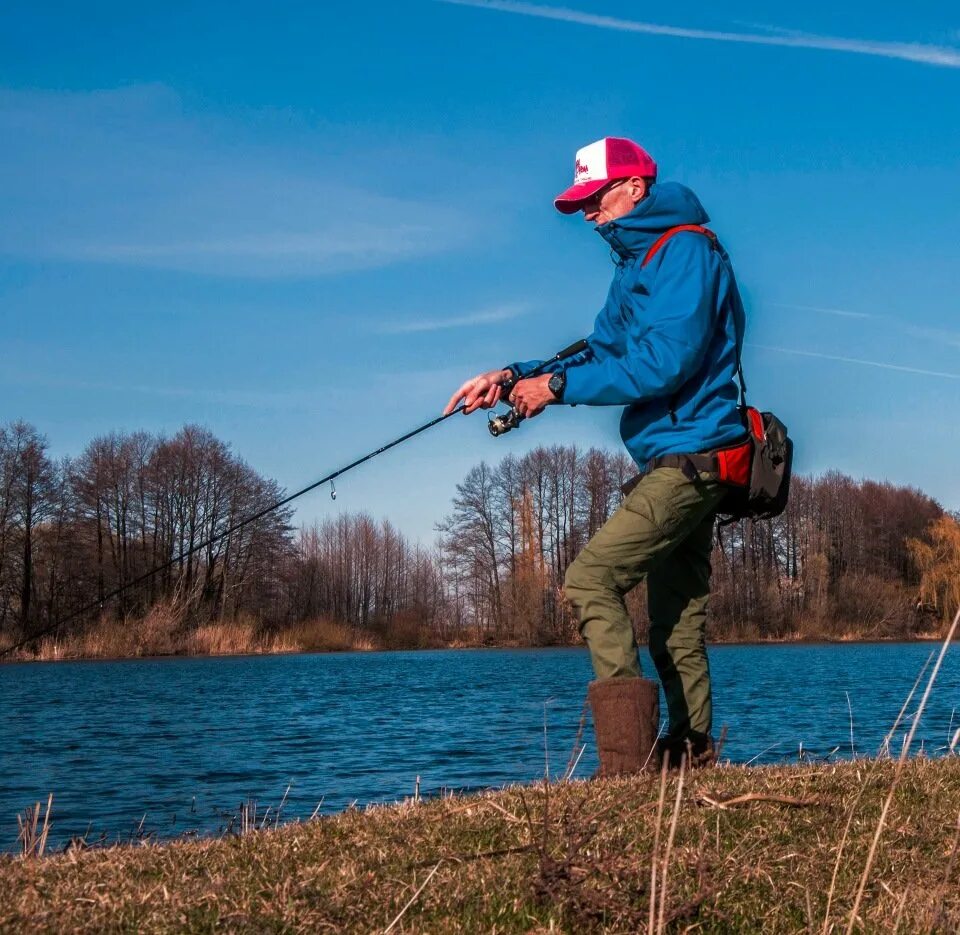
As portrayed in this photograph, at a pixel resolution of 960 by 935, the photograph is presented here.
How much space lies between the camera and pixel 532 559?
56.4 metres

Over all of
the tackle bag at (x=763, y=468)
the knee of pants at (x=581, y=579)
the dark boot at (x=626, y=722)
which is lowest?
the dark boot at (x=626, y=722)

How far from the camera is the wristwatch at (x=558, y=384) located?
488 centimetres

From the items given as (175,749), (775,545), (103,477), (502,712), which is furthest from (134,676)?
(775,545)

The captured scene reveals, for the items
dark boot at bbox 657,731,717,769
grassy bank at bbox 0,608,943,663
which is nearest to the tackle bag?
dark boot at bbox 657,731,717,769

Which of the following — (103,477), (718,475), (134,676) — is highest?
(103,477)

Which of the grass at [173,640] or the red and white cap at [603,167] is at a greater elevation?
the red and white cap at [603,167]

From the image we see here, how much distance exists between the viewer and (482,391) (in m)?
5.14

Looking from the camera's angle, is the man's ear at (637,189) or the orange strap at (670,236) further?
the man's ear at (637,189)

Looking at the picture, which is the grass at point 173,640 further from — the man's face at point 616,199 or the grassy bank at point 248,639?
the man's face at point 616,199

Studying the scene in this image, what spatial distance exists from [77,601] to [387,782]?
43.2m

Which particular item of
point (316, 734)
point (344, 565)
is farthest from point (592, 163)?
point (344, 565)

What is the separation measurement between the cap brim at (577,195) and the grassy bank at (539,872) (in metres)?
2.54

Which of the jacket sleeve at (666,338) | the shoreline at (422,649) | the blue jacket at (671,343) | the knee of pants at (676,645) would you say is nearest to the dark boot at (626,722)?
the knee of pants at (676,645)

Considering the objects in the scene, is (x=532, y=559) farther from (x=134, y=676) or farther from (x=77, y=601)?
(x=134, y=676)
